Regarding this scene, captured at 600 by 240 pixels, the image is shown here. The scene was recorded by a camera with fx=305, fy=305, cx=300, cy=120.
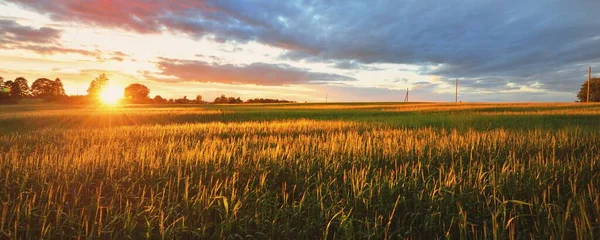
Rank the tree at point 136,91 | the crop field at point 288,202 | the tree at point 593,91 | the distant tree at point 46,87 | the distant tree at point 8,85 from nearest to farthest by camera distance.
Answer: the crop field at point 288,202, the tree at point 593,91, the distant tree at point 8,85, the distant tree at point 46,87, the tree at point 136,91

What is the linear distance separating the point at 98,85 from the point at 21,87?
21362mm

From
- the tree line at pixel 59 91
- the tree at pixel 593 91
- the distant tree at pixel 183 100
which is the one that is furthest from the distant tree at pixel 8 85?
the tree at pixel 593 91

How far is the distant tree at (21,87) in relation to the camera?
8822cm

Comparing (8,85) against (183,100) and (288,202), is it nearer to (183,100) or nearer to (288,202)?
(183,100)

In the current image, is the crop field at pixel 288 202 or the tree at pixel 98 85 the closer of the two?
the crop field at pixel 288 202

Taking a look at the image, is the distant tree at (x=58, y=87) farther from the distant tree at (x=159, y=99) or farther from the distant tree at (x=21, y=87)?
the distant tree at (x=159, y=99)

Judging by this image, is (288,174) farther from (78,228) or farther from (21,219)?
(21,219)

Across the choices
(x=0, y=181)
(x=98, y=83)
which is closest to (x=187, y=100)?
(x=98, y=83)

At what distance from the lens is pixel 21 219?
2.93 metres

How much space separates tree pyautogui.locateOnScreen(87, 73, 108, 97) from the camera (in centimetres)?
9502

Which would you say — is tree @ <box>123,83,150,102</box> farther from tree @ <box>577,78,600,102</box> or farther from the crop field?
tree @ <box>577,78,600,102</box>

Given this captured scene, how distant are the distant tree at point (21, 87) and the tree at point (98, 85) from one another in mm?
16851


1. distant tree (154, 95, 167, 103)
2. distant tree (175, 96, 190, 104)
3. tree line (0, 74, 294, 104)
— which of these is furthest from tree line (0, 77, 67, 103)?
distant tree (175, 96, 190, 104)

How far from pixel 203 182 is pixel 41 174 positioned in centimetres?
220
